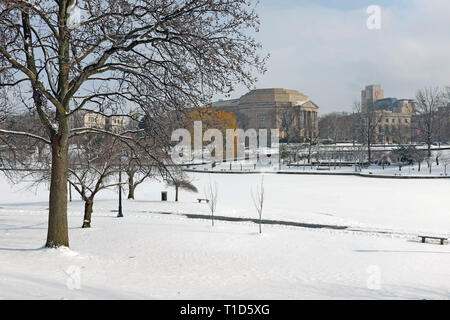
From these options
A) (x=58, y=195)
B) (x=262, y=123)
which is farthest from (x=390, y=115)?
(x=58, y=195)

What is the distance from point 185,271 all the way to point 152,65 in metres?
6.35

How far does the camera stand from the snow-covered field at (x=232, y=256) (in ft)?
28.6

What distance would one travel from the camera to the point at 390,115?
130 meters

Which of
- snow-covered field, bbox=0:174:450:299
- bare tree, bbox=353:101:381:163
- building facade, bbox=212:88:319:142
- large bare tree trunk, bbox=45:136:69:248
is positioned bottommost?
snow-covered field, bbox=0:174:450:299

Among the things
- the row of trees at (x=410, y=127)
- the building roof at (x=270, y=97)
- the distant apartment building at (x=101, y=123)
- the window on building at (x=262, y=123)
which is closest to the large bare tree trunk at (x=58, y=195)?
the distant apartment building at (x=101, y=123)

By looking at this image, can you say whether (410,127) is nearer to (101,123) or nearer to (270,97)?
(270,97)

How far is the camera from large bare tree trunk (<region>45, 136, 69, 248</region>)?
11.7m

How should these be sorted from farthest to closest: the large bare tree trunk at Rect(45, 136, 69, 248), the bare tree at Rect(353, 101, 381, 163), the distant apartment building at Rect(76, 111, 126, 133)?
the bare tree at Rect(353, 101, 381, 163) → the distant apartment building at Rect(76, 111, 126, 133) → the large bare tree trunk at Rect(45, 136, 69, 248)

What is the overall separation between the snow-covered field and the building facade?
8276 cm

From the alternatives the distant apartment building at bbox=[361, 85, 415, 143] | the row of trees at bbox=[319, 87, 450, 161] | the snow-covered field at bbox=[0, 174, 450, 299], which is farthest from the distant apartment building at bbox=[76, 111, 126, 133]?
the distant apartment building at bbox=[361, 85, 415, 143]

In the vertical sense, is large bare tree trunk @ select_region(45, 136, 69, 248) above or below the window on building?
below

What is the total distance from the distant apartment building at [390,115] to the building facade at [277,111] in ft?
49.5

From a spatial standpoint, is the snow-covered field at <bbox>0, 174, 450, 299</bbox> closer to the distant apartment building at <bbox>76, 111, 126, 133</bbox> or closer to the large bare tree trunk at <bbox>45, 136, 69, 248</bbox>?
the large bare tree trunk at <bbox>45, 136, 69, 248</bbox>
